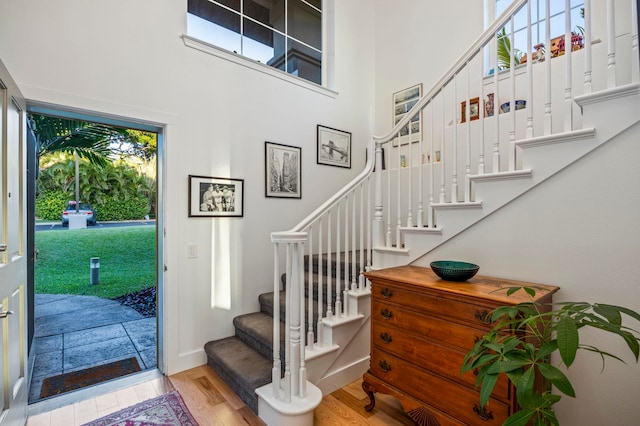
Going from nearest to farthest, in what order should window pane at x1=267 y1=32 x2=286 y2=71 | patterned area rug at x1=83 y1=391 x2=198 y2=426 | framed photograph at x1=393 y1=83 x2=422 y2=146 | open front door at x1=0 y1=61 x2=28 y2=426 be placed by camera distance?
open front door at x1=0 y1=61 x2=28 y2=426 → patterned area rug at x1=83 y1=391 x2=198 y2=426 → window pane at x1=267 y1=32 x2=286 y2=71 → framed photograph at x1=393 y1=83 x2=422 y2=146

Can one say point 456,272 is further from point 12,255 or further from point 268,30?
point 268,30

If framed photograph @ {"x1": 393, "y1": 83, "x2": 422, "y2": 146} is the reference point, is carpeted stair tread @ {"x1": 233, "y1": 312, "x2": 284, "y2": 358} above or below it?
below

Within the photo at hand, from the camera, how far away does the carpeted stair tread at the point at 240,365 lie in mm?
2076

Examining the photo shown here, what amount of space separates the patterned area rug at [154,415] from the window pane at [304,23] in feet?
12.3

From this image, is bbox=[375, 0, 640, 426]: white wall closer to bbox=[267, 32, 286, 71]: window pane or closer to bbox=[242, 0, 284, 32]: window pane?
bbox=[267, 32, 286, 71]: window pane

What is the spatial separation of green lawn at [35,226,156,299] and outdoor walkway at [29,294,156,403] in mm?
296

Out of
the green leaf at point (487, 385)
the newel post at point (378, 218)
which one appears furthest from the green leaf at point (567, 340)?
the newel post at point (378, 218)

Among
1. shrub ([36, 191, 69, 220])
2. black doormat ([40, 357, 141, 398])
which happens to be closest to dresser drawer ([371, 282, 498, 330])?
black doormat ([40, 357, 141, 398])

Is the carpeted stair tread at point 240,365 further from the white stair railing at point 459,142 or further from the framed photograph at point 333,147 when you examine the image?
the framed photograph at point 333,147

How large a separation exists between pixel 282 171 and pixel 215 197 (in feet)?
2.51

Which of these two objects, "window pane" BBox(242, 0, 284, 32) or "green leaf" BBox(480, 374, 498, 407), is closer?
"green leaf" BBox(480, 374, 498, 407)

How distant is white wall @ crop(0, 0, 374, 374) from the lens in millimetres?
2055

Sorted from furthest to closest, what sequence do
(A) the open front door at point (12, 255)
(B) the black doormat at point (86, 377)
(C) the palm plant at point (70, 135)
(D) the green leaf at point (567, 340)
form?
(C) the palm plant at point (70, 135)
(B) the black doormat at point (86, 377)
(A) the open front door at point (12, 255)
(D) the green leaf at point (567, 340)

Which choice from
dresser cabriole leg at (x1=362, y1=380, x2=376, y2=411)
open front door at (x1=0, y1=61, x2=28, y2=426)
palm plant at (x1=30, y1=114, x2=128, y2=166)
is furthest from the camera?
palm plant at (x1=30, y1=114, x2=128, y2=166)
